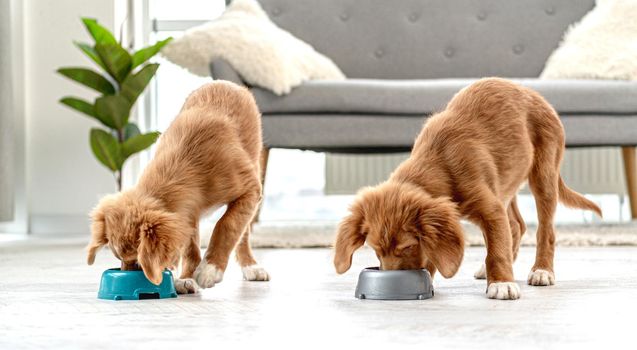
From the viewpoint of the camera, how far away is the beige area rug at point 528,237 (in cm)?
346

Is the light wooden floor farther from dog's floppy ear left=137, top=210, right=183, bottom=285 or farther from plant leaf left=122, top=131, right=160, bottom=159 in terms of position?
plant leaf left=122, top=131, right=160, bottom=159

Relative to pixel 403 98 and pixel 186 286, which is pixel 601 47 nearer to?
pixel 403 98

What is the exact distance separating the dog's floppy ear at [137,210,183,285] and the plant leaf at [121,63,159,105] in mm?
2406

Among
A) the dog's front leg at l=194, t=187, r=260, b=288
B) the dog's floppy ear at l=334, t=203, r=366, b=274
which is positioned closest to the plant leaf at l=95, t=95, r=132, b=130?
the dog's front leg at l=194, t=187, r=260, b=288

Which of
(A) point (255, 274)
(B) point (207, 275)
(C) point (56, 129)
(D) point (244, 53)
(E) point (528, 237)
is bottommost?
(E) point (528, 237)

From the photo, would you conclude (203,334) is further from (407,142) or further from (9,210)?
(9,210)

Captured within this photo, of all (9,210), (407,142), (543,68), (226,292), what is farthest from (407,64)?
(226,292)

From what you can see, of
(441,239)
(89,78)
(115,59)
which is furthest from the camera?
(89,78)

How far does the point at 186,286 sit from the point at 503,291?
0.75 m

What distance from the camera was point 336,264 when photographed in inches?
76.6

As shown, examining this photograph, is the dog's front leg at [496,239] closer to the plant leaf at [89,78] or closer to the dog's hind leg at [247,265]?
the dog's hind leg at [247,265]

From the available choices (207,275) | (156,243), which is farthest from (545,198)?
(156,243)

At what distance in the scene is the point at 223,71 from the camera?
370 centimetres

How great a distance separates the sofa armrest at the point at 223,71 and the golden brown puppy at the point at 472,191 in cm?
157
